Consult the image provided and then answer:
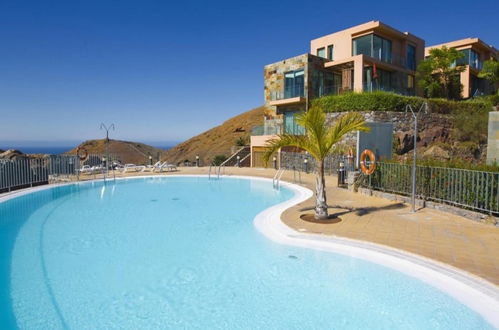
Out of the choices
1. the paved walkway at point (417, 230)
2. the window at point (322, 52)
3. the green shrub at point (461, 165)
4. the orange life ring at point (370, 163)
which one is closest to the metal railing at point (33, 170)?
the paved walkway at point (417, 230)

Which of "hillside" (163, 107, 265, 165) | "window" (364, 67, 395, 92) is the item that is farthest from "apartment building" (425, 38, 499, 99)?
"hillside" (163, 107, 265, 165)

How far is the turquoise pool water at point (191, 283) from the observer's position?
4555 millimetres

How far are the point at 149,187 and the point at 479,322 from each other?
49.0 feet

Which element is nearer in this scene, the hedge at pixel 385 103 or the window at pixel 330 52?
the hedge at pixel 385 103

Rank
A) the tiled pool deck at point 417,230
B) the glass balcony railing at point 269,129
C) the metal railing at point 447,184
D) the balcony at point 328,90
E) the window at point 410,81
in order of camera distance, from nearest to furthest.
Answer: the tiled pool deck at point 417,230 → the metal railing at point 447,184 → the glass balcony railing at point 269,129 → the balcony at point 328,90 → the window at point 410,81

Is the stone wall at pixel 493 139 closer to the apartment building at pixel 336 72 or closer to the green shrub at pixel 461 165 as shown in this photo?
the green shrub at pixel 461 165

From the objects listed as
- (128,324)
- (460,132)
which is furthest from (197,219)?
(460,132)

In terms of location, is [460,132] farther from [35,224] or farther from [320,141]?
[35,224]

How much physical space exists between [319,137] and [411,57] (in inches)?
1108

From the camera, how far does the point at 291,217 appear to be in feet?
30.2

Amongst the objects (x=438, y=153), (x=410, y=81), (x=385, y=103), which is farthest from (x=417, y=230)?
(x=410, y=81)

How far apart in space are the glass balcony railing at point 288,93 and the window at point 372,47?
591 cm

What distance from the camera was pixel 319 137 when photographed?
834cm

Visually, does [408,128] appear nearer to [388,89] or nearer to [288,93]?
[388,89]
